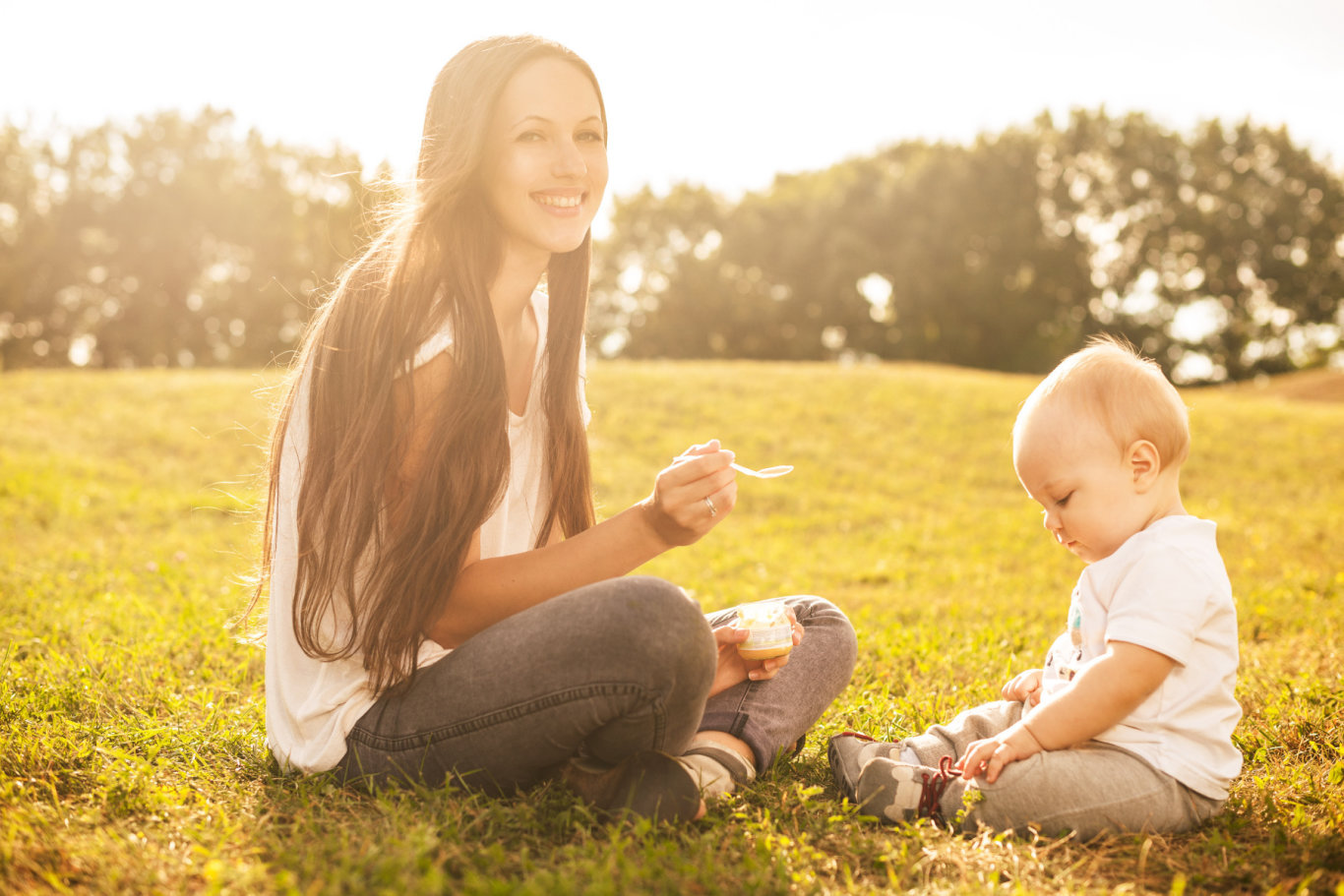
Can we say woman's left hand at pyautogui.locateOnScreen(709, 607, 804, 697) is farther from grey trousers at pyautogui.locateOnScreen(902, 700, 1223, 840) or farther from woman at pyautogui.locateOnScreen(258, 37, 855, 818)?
grey trousers at pyautogui.locateOnScreen(902, 700, 1223, 840)

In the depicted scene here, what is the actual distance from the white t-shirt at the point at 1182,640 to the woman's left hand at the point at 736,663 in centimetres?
74

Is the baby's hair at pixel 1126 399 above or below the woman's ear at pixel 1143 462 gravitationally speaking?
above

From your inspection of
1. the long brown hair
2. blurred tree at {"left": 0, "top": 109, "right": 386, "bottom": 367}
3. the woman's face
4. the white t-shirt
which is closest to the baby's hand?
the white t-shirt

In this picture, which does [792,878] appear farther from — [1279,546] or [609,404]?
[609,404]

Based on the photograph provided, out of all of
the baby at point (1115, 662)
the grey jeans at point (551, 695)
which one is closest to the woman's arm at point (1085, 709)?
the baby at point (1115, 662)

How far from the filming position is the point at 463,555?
2.38 m

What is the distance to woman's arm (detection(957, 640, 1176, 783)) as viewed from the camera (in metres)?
2.33

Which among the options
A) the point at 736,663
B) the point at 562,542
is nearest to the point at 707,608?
the point at 736,663

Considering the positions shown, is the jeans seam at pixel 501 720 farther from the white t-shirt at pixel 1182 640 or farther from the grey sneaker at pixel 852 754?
the white t-shirt at pixel 1182 640

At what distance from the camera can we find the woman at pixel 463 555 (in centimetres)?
228

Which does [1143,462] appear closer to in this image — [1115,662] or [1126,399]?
[1126,399]

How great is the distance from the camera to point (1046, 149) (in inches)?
1618

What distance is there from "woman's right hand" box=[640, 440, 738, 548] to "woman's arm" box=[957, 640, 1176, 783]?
3.03 ft

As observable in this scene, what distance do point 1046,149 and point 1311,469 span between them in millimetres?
33985
